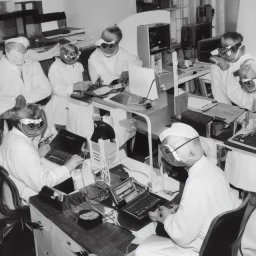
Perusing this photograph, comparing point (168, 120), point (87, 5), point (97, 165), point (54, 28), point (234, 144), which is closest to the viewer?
point (97, 165)

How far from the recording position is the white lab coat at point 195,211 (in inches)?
71.9

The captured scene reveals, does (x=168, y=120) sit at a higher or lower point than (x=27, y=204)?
higher

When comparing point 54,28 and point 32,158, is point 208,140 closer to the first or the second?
point 32,158

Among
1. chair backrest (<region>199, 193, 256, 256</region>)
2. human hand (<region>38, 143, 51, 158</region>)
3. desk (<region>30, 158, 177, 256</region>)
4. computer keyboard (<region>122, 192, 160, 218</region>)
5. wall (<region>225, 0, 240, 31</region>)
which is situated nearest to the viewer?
chair backrest (<region>199, 193, 256, 256</region>)

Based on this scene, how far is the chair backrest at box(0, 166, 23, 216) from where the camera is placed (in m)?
2.32

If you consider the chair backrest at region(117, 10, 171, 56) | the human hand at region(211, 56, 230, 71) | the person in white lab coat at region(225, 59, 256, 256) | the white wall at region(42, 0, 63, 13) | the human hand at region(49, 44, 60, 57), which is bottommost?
the person in white lab coat at region(225, 59, 256, 256)

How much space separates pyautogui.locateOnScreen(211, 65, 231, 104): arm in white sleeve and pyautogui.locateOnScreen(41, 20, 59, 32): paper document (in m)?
2.70

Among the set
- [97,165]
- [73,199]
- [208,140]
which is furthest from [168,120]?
[73,199]

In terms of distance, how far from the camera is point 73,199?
2336mm

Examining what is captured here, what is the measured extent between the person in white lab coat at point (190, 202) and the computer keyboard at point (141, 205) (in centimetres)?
9

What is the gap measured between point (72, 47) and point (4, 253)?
2185mm

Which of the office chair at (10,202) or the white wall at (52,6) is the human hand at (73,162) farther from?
the white wall at (52,6)

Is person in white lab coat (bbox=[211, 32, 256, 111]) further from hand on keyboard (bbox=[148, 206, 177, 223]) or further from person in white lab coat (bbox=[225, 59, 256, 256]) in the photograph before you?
hand on keyboard (bbox=[148, 206, 177, 223])

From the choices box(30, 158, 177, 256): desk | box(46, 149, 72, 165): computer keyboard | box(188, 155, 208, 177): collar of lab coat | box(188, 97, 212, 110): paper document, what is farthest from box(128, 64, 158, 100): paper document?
box(188, 155, 208, 177): collar of lab coat
